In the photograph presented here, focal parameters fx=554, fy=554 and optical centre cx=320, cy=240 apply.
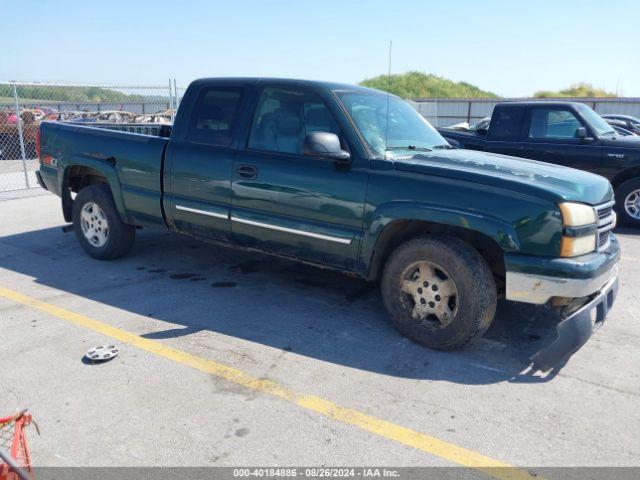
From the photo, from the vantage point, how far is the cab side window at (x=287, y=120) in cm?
451

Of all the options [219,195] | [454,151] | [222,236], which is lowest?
[222,236]

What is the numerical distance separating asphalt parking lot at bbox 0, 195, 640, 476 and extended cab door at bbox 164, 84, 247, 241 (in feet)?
2.22

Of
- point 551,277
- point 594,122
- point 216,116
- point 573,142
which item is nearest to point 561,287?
point 551,277

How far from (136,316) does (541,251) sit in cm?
314

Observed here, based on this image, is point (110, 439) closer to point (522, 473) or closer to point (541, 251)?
point (522, 473)

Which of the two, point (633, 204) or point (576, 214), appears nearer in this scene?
point (576, 214)

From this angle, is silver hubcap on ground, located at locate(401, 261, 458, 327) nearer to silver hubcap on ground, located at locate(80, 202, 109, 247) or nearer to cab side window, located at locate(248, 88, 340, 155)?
cab side window, located at locate(248, 88, 340, 155)

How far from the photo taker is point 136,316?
4.55 meters

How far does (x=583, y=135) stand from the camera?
8281 mm

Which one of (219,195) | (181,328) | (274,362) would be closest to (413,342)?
(274,362)

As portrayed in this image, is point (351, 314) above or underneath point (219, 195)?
underneath

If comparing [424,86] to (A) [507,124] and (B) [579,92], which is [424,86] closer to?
(B) [579,92]

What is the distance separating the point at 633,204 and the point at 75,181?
25.9 feet

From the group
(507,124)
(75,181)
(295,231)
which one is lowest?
(295,231)
